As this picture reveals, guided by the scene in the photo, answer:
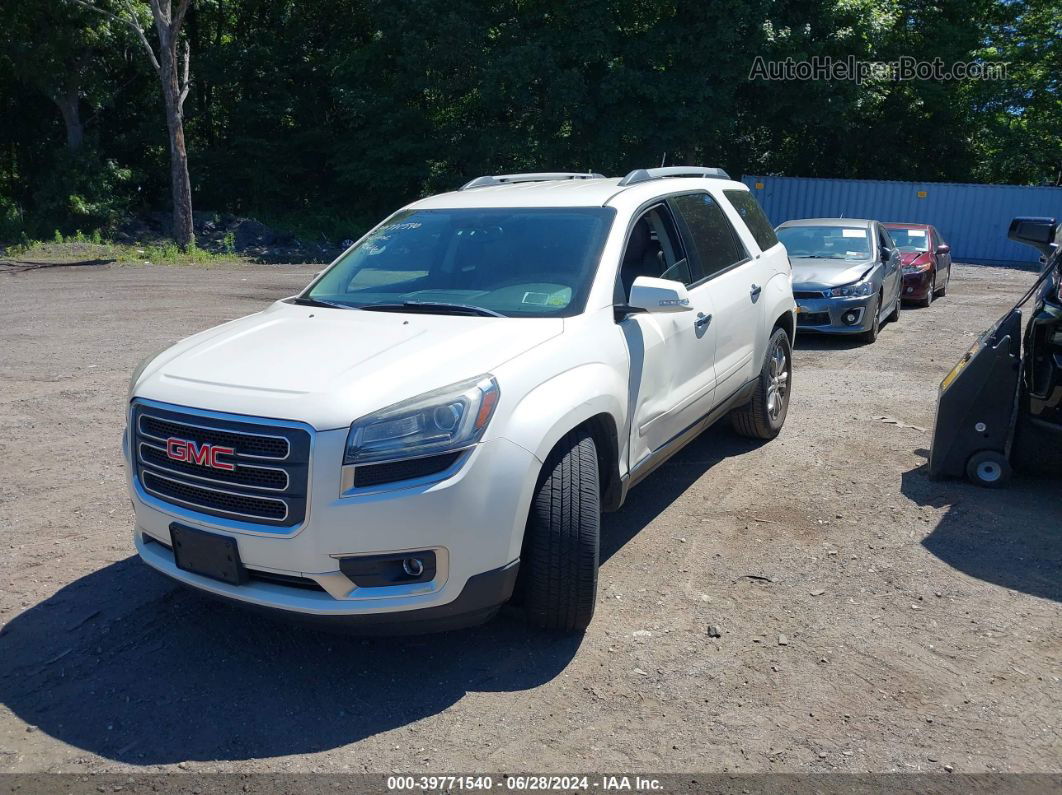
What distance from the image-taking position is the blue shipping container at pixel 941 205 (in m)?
27.3

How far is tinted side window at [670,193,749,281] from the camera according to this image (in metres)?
5.38

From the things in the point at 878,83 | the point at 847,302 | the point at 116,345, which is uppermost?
the point at 878,83

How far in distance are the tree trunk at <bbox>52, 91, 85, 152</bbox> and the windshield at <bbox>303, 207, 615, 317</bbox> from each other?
85.1 feet

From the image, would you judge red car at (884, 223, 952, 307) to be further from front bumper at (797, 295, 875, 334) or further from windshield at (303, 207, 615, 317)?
windshield at (303, 207, 615, 317)

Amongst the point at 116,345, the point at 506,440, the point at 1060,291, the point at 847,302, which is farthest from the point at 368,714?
the point at 847,302

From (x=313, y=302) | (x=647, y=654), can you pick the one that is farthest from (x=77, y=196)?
(x=647, y=654)

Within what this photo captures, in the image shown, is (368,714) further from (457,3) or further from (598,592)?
(457,3)

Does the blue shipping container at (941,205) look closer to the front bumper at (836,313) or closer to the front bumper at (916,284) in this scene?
the front bumper at (916,284)

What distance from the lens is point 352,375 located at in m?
3.39

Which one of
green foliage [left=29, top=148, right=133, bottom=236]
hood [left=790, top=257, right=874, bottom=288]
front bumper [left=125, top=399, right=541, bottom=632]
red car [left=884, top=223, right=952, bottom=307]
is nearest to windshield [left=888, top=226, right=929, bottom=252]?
red car [left=884, top=223, right=952, bottom=307]

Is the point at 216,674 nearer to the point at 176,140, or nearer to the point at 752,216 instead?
the point at 752,216

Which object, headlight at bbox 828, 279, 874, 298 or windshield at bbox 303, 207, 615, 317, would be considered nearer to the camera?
windshield at bbox 303, 207, 615, 317

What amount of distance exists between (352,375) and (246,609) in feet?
3.24

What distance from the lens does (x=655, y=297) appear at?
164 inches
